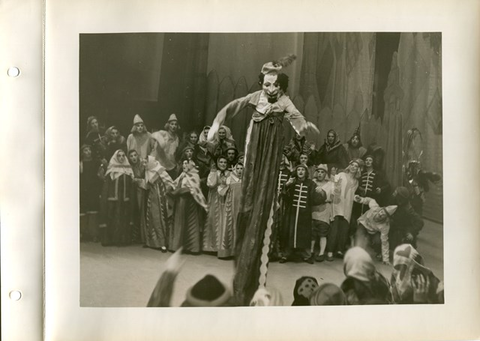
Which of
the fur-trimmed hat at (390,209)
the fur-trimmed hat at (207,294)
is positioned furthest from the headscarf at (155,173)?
the fur-trimmed hat at (390,209)

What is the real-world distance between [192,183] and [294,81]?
0.45 metres

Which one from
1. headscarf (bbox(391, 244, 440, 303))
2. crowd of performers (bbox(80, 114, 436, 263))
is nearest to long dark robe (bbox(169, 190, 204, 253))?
crowd of performers (bbox(80, 114, 436, 263))

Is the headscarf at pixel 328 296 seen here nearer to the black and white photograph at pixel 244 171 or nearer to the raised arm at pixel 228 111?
the black and white photograph at pixel 244 171

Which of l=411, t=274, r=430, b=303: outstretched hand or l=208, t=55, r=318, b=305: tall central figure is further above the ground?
l=208, t=55, r=318, b=305: tall central figure

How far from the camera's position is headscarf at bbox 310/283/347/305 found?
4.88 ft

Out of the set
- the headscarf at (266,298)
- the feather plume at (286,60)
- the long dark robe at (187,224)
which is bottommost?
the headscarf at (266,298)

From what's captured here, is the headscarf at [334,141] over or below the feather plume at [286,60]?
below

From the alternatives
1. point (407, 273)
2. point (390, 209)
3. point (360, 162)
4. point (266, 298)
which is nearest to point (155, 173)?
point (266, 298)

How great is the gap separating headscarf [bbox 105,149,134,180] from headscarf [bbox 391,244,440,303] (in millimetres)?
867

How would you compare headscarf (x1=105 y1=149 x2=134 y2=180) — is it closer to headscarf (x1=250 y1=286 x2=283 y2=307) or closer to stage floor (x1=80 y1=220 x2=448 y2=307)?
stage floor (x1=80 y1=220 x2=448 y2=307)

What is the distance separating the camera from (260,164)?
149 cm

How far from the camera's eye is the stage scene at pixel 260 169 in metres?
1.47

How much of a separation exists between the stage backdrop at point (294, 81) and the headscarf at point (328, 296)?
0.37 meters

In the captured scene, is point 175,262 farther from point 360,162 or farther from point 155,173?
point 360,162
